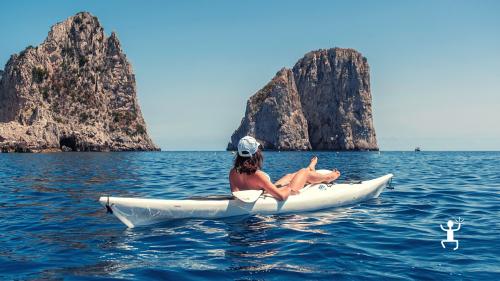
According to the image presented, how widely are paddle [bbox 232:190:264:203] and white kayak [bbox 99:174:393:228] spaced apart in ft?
0.58

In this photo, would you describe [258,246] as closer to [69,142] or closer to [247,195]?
[247,195]

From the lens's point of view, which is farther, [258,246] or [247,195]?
[247,195]

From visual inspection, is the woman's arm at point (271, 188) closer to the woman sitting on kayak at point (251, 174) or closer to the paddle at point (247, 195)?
the woman sitting on kayak at point (251, 174)

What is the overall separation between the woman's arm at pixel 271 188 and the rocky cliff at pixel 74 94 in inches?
3486

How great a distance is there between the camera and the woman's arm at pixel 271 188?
896 cm

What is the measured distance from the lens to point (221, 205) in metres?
8.85

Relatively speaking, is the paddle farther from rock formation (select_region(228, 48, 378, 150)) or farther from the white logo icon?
rock formation (select_region(228, 48, 378, 150))

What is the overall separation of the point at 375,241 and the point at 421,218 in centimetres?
280

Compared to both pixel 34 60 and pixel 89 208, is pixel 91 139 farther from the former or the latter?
pixel 89 208

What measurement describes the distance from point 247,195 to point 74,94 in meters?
121

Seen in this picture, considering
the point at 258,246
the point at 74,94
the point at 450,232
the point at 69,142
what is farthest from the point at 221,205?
the point at 74,94

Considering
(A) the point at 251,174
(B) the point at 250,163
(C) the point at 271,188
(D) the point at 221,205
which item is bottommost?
(D) the point at 221,205

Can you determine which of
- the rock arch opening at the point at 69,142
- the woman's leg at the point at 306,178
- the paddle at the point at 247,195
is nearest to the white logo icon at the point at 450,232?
the woman's leg at the point at 306,178

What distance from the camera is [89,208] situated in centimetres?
1063
